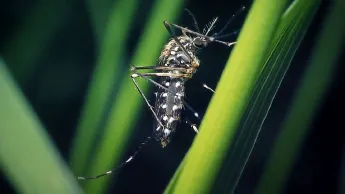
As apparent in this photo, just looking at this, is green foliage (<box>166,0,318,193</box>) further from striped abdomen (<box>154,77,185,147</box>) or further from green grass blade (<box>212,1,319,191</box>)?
striped abdomen (<box>154,77,185,147</box>)

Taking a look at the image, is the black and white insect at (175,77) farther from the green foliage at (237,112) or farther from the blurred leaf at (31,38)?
the green foliage at (237,112)

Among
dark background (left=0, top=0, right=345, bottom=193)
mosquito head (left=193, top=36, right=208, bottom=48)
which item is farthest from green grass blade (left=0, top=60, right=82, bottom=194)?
mosquito head (left=193, top=36, right=208, bottom=48)

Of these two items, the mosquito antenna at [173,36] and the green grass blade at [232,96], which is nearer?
the green grass blade at [232,96]

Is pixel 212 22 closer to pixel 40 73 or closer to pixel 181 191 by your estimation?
pixel 40 73

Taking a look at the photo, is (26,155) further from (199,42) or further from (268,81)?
(199,42)

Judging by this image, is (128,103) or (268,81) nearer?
(268,81)

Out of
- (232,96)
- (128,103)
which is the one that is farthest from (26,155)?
(128,103)

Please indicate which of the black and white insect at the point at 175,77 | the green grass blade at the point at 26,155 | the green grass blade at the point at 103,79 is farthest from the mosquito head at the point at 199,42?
the green grass blade at the point at 26,155

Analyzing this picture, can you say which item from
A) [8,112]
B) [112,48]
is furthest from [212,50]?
[8,112]
